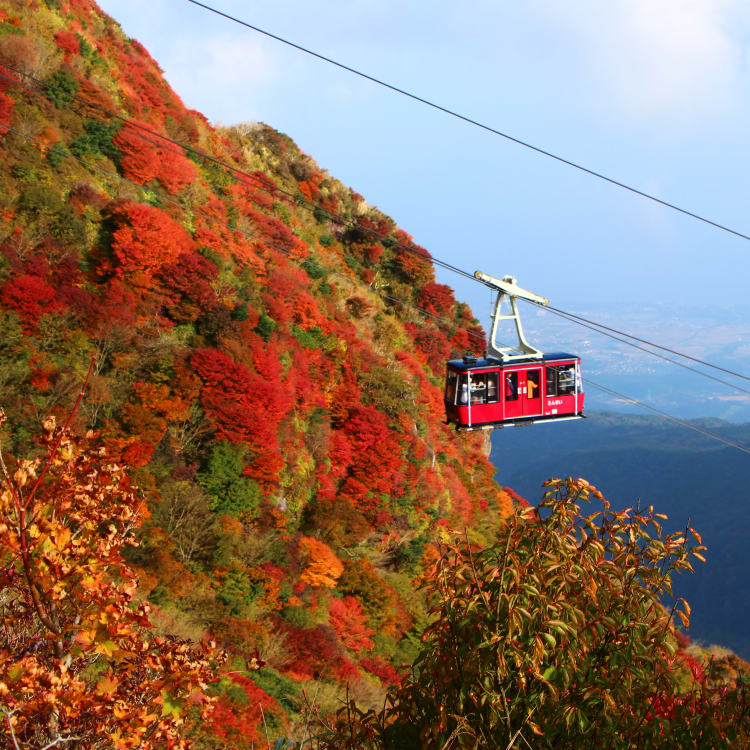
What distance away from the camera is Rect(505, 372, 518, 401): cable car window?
16.1 m

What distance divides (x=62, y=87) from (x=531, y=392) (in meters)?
25.1

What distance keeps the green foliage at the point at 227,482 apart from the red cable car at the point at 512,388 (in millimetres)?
9359

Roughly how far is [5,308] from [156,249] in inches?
233

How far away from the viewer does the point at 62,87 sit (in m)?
28.3

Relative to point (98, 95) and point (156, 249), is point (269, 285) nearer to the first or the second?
point (156, 249)

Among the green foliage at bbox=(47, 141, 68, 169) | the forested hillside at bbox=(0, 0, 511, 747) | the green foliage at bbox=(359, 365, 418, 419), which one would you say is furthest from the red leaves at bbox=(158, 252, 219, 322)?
the green foliage at bbox=(359, 365, 418, 419)

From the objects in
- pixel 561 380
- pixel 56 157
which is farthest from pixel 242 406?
pixel 56 157

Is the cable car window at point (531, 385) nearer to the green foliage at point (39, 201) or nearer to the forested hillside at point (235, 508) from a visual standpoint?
the forested hillside at point (235, 508)

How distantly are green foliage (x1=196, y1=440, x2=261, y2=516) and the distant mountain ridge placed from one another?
88174 mm

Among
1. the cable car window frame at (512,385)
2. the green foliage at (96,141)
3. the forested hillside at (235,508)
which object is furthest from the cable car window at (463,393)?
the green foliage at (96,141)

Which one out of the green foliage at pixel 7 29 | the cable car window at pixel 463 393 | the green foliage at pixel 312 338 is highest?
the green foliage at pixel 7 29

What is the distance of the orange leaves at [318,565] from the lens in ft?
76.0

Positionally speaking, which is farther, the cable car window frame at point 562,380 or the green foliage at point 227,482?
the green foliage at point 227,482

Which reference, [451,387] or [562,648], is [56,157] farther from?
[562,648]
